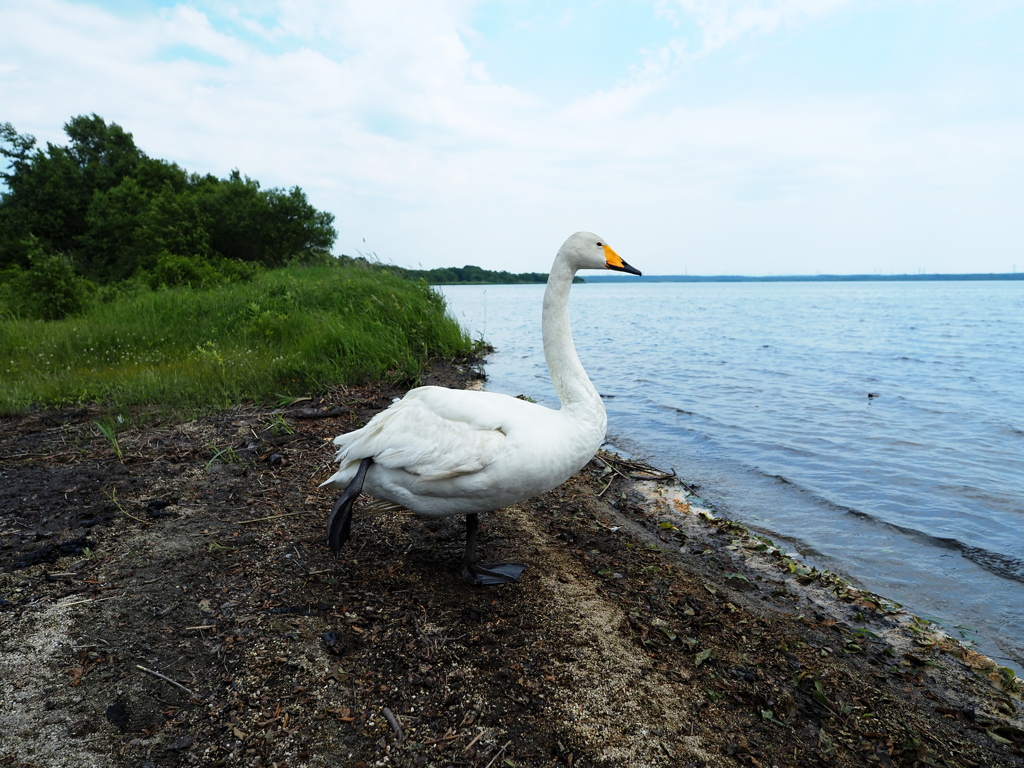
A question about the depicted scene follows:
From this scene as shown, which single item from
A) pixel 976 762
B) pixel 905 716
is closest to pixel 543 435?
pixel 905 716

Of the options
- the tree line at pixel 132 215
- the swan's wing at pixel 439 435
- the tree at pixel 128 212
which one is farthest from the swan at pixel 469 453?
the tree at pixel 128 212

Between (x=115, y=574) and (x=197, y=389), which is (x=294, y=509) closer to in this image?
(x=115, y=574)

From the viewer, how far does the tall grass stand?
7559 millimetres

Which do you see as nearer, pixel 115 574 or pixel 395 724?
pixel 395 724

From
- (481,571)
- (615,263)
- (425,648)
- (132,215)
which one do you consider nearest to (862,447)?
(615,263)

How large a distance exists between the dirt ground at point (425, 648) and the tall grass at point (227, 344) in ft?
9.40

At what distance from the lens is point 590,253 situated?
167 inches

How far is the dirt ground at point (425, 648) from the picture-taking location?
249cm

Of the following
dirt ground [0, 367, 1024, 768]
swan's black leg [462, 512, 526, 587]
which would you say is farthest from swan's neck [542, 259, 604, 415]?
dirt ground [0, 367, 1024, 768]

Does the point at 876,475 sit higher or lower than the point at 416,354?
lower

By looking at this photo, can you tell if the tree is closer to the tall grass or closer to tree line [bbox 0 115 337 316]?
tree line [bbox 0 115 337 316]

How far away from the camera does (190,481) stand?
16.3ft

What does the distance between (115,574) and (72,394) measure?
5083 millimetres

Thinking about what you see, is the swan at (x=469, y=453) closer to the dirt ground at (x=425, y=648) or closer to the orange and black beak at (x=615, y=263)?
the dirt ground at (x=425, y=648)
